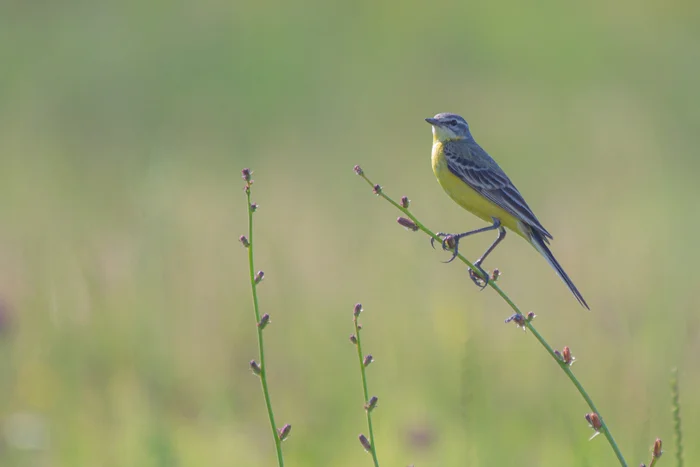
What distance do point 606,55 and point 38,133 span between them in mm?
10371

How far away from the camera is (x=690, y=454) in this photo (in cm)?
669

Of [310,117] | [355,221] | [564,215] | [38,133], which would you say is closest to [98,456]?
[355,221]

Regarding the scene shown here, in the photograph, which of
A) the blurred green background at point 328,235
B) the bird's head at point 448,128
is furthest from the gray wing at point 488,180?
the blurred green background at point 328,235

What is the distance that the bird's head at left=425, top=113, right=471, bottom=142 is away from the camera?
6770 millimetres

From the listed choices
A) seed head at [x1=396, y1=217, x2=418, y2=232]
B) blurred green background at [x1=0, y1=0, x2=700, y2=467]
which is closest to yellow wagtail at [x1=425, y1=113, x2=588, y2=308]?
blurred green background at [x1=0, y1=0, x2=700, y2=467]

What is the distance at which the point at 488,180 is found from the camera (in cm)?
602

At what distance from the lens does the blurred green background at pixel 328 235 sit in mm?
6754

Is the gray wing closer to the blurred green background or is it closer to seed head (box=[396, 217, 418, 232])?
the blurred green background

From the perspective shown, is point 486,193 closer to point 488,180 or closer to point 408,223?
point 488,180

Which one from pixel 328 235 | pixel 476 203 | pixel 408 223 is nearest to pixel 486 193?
pixel 476 203

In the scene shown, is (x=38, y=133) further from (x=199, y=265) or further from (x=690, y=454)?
(x=690, y=454)

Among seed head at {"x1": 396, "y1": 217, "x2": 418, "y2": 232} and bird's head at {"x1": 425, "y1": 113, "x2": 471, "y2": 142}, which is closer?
seed head at {"x1": 396, "y1": 217, "x2": 418, "y2": 232}

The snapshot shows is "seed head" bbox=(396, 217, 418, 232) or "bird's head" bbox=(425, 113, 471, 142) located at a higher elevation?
"bird's head" bbox=(425, 113, 471, 142)

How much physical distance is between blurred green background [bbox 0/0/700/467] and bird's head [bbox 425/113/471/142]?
3.51 feet
